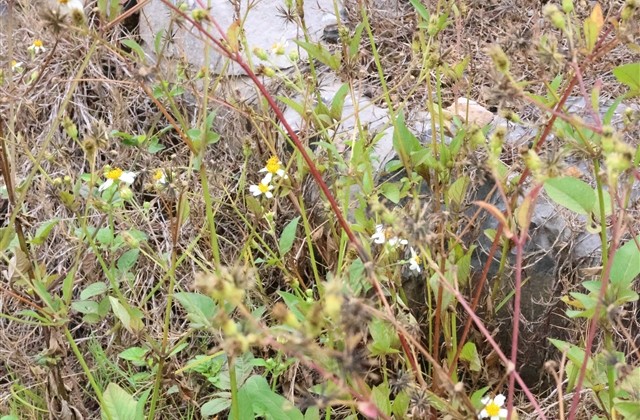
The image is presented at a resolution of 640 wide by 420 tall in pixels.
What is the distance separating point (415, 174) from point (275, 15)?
3.79ft

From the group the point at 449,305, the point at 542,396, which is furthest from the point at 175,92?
→ the point at 542,396

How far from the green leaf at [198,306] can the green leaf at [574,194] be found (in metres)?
0.53

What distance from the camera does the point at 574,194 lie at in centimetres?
95

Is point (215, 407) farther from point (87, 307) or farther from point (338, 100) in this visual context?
point (338, 100)

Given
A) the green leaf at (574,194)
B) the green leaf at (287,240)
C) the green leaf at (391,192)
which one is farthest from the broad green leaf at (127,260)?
the green leaf at (574,194)

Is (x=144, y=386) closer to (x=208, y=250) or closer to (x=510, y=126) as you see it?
(x=208, y=250)

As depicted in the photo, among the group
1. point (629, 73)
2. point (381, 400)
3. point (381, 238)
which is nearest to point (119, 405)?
point (381, 400)

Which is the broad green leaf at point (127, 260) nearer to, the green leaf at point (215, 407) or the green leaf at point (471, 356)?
the green leaf at point (215, 407)

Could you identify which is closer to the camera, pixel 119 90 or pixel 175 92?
pixel 175 92

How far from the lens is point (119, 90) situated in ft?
7.75

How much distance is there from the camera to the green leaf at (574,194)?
94 centimetres

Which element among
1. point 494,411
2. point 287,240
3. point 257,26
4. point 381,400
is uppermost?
point 257,26

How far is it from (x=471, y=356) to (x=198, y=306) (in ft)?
1.69

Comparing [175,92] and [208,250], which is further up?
[175,92]
